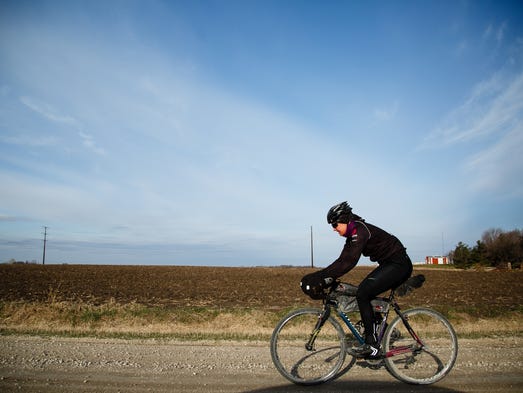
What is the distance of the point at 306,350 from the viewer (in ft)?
17.6

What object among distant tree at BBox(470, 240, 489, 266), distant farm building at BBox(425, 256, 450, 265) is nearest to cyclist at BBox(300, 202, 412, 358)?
distant tree at BBox(470, 240, 489, 266)

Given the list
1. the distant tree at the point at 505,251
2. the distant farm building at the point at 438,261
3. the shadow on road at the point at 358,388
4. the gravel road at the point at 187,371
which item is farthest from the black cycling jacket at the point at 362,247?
the distant farm building at the point at 438,261

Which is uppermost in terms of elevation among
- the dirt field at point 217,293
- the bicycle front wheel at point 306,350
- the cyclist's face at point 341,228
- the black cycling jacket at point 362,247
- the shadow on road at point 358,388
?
the cyclist's face at point 341,228

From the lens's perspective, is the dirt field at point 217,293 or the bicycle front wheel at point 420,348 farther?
the dirt field at point 217,293

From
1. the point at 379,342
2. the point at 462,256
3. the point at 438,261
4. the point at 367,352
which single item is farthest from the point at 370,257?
the point at 438,261

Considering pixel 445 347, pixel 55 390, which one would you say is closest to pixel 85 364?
pixel 55 390

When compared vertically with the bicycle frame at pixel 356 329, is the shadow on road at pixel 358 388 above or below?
below

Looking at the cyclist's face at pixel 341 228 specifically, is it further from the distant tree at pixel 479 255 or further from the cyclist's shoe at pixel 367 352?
the distant tree at pixel 479 255

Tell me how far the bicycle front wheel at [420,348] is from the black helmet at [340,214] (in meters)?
1.66

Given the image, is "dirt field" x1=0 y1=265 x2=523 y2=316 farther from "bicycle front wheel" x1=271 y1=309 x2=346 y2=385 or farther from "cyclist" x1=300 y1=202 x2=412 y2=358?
"bicycle front wheel" x1=271 y1=309 x2=346 y2=385

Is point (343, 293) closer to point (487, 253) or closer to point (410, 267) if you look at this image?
point (410, 267)

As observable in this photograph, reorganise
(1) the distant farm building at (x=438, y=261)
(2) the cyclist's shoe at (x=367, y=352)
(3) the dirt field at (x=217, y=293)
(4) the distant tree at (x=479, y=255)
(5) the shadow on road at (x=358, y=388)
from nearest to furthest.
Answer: (5) the shadow on road at (x=358, y=388)
(2) the cyclist's shoe at (x=367, y=352)
(3) the dirt field at (x=217, y=293)
(4) the distant tree at (x=479, y=255)
(1) the distant farm building at (x=438, y=261)

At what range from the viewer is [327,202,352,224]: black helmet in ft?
17.5

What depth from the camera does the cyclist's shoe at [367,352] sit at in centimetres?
512
